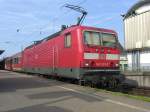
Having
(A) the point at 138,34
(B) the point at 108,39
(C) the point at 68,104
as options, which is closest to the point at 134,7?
(A) the point at 138,34

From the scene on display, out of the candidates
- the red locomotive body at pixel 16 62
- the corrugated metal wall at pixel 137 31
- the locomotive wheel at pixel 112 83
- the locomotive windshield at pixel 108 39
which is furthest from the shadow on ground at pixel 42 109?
the corrugated metal wall at pixel 137 31

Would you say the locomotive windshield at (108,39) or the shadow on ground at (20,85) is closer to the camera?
the shadow on ground at (20,85)

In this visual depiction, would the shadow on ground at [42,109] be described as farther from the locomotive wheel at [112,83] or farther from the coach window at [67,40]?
the coach window at [67,40]

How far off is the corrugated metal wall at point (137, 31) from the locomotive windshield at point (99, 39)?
4004 centimetres

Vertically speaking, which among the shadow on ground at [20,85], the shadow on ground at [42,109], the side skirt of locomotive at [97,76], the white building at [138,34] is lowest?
the shadow on ground at [42,109]

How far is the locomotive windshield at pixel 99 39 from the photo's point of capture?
1994 centimetres

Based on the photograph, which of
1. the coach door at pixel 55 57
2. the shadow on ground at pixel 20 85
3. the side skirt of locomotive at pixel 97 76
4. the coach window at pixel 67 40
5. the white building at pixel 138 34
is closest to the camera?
the shadow on ground at pixel 20 85

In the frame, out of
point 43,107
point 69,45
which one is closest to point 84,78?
point 69,45

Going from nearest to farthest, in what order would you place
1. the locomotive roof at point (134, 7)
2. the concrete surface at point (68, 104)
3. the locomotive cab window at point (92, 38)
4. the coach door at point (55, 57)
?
the concrete surface at point (68, 104) → the locomotive cab window at point (92, 38) → the coach door at point (55, 57) → the locomotive roof at point (134, 7)

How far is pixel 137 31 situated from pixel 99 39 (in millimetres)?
45697

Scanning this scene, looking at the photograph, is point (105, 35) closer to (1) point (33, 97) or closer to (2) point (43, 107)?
(1) point (33, 97)

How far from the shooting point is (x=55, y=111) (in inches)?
440

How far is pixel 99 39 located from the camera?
20.3 m

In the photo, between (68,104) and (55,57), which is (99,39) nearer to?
(55,57)
